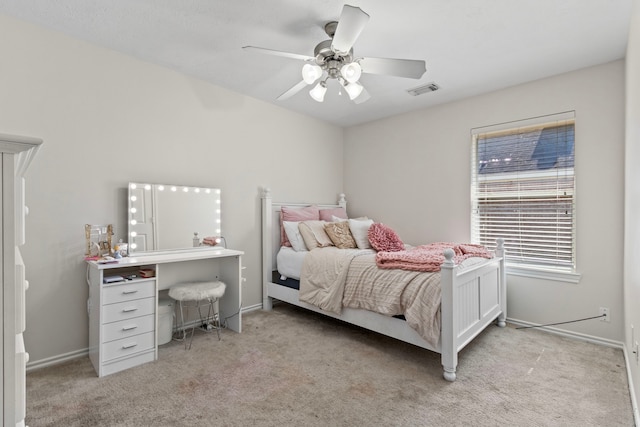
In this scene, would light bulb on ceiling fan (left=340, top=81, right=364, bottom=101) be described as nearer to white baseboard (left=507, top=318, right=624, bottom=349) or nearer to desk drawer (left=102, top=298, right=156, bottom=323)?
desk drawer (left=102, top=298, right=156, bottom=323)

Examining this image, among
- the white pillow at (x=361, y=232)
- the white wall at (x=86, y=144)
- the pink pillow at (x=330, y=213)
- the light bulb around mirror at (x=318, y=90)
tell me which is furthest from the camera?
the pink pillow at (x=330, y=213)

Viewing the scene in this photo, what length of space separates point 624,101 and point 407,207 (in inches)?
86.2

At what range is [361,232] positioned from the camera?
3463mm

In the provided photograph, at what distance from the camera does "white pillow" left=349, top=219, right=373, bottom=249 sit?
3414 millimetres

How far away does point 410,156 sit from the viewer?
402cm

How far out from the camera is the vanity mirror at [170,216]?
8.81 ft

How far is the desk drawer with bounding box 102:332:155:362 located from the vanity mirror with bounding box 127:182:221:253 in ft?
2.40

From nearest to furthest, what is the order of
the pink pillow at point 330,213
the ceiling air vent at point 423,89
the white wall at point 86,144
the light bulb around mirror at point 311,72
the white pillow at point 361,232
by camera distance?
the light bulb around mirror at point 311,72
the white wall at point 86,144
the ceiling air vent at point 423,89
the white pillow at point 361,232
the pink pillow at point 330,213

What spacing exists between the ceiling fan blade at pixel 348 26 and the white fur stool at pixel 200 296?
2.10 meters

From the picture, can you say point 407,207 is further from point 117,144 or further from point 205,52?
point 117,144

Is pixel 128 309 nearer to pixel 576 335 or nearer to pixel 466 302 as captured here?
pixel 466 302

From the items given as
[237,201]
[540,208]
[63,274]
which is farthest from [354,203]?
[63,274]

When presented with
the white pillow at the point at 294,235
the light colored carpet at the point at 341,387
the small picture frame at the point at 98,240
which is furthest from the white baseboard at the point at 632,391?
the small picture frame at the point at 98,240

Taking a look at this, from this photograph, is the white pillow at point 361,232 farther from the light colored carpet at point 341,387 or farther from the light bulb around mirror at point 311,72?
the light bulb around mirror at point 311,72
